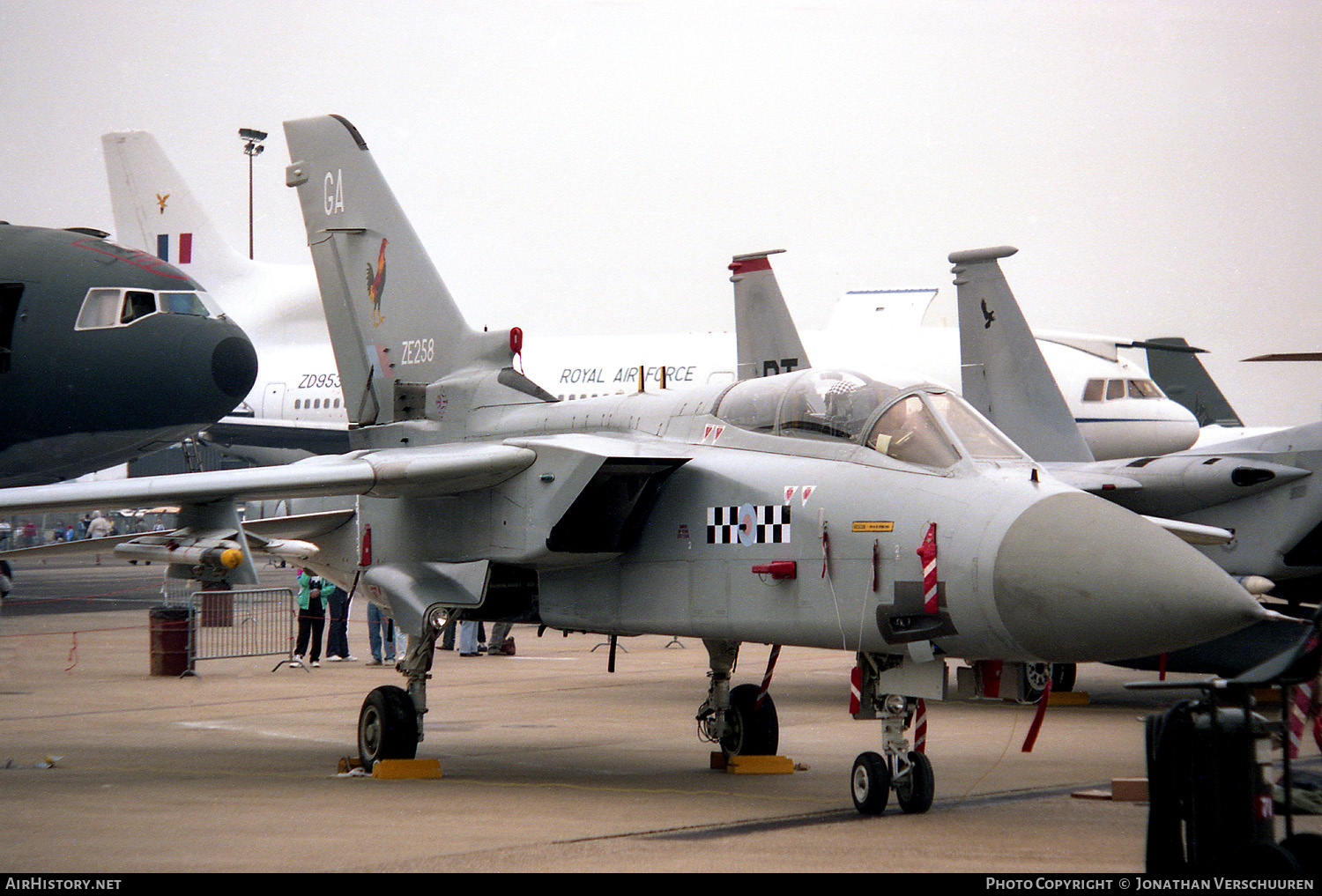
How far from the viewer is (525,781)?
9633mm

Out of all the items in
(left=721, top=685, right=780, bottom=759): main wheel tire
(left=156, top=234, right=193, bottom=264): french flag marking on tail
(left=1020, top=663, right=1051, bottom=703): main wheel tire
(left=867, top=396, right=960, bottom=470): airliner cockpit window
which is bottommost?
(left=721, top=685, right=780, bottom=759): main wheel tire

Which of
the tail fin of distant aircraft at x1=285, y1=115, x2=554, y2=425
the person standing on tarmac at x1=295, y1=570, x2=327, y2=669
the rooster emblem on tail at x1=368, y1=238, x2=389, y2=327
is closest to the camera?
the tail fin of distant aircraft at x1=285, y1=115, x2=554, y2=425

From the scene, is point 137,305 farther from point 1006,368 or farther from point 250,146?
point 250,146

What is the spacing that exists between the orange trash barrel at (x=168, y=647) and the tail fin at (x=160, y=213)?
20813mm

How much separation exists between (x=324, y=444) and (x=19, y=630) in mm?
9982

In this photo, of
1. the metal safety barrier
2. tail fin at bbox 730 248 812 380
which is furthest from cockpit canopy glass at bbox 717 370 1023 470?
the metal safety barrier

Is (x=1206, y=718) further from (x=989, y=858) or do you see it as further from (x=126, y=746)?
(x=126, y=746)

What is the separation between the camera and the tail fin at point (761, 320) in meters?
18.5

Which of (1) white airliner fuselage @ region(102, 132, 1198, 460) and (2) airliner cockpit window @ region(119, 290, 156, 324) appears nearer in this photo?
(2) airliner cockpit window @ region(119, 290, 156, 324)

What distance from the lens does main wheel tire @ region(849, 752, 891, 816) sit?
7.84 meters

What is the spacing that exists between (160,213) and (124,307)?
1965 cm

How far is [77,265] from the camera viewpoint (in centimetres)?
1834

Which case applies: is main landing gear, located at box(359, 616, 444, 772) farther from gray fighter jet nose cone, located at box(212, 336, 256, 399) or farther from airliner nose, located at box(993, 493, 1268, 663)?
gray fighter jet nose cone, located at box(212, 336, 256, 399)

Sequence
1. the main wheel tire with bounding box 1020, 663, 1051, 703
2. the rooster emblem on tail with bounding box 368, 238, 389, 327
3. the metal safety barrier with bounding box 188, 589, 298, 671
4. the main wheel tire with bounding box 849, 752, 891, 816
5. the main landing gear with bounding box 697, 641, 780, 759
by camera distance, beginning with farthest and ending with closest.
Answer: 1. the metal safety barrier with bounding box 188, 589, 298, 671
2. the rooster emblem on tail with bounding box 368, 238, 389, 327
3. the main landing gear with bounding box 697, 641, 780, 759
4. the main wheel tire with bounding box 1020, 663, 1051, 703
5. the main wheel tire with bounding box 849, 752, 891, 816
